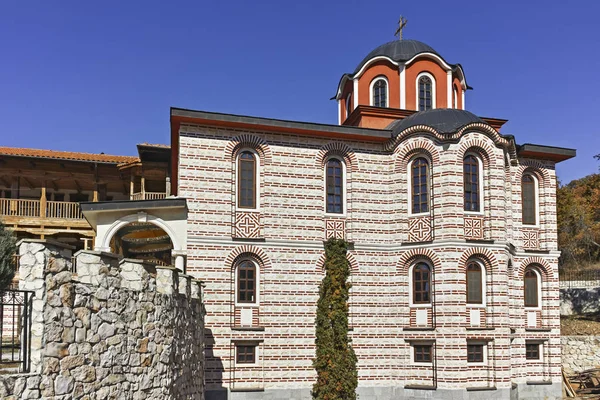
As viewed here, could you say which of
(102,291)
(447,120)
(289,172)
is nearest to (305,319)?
(289,172)

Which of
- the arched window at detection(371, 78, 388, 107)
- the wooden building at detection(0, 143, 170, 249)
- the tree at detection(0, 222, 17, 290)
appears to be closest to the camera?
the tree at detection(0, 222, 17, 290)

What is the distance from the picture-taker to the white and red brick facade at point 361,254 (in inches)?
724

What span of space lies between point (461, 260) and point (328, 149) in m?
5.13

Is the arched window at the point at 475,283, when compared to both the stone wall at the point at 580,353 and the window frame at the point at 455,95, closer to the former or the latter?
the window frame at the point at 455,95

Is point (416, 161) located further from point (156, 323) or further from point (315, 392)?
point (156, 323)

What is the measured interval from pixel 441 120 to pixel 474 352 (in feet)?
22.7

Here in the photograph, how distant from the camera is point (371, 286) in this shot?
64.6ft

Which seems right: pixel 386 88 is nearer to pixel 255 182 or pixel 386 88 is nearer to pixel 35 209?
pixel 255 182

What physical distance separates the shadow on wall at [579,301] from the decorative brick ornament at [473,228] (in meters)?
14.8

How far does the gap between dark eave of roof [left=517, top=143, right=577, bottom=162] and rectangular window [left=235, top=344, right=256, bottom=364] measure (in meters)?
11.0

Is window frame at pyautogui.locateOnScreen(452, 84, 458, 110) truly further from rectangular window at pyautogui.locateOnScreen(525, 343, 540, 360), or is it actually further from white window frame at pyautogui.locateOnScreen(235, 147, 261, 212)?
rectangular window at pyautogui.locateOnScreen(525, 343, 540, 360)

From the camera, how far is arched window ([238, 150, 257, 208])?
1905 cm

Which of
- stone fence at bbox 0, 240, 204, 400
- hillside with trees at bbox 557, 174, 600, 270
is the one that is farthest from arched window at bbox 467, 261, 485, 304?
hillside with trees at bbox 557, 174, 600, 270

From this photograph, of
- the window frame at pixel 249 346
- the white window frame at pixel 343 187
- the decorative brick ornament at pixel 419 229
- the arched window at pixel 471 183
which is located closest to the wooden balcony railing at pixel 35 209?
the window frame at pixel 249 346
